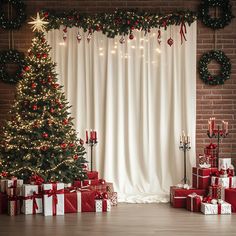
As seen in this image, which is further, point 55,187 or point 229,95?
point 229,95

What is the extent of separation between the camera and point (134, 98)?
7.57 m

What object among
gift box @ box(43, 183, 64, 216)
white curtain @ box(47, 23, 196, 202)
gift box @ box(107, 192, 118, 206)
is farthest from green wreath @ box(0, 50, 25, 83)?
gift box @ box(107, 192, 118, 206)

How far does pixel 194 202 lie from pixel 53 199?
1886 mm

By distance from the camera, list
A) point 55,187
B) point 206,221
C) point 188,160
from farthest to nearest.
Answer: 1. point 188,160
2. point 55,187
3. point 206,221

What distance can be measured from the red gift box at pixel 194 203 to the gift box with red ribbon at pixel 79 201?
132 cm

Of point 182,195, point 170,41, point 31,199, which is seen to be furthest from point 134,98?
point 31,199

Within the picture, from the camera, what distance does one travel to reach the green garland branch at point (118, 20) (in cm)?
734

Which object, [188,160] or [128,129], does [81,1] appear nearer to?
[128,129]

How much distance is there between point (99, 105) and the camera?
759 centimetres

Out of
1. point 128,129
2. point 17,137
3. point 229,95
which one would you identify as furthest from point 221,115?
point 17,137

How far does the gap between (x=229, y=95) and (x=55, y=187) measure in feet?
10.8

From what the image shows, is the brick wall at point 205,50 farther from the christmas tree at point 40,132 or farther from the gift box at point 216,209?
the gift box at point 216,209

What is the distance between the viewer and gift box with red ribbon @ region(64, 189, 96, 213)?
6180mm

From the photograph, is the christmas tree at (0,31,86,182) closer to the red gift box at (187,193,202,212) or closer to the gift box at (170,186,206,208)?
the gift box at (170,186,206,208)
